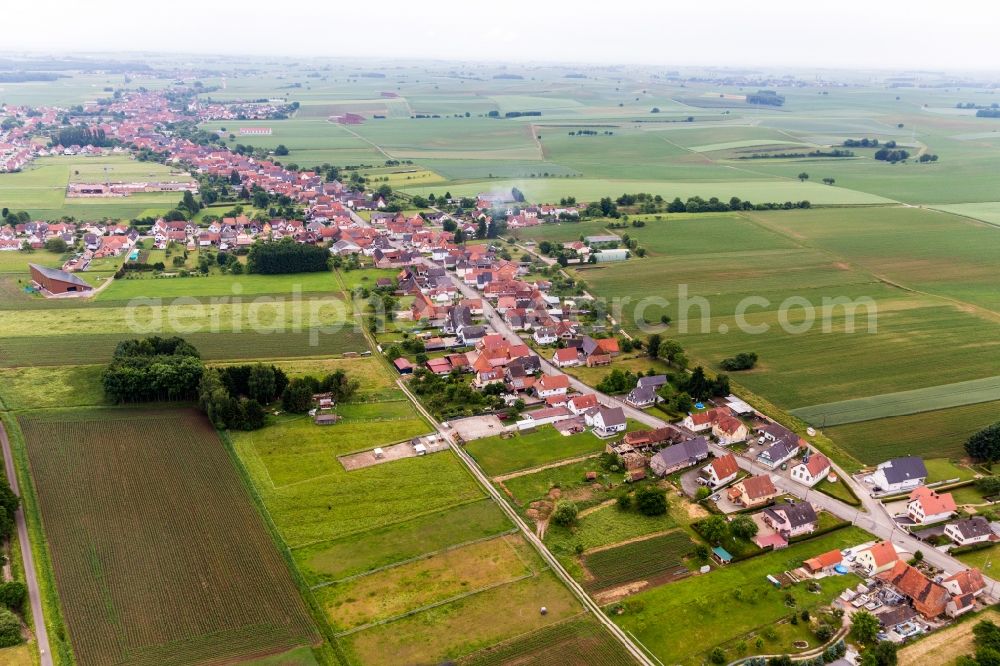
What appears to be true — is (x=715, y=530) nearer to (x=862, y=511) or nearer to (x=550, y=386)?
(x=862, y=511)

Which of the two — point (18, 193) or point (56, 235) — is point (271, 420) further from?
point (18, 193)

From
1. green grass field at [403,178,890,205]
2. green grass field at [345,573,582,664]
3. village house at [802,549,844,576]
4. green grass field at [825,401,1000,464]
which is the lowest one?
green grass field at [345,573,582,664]

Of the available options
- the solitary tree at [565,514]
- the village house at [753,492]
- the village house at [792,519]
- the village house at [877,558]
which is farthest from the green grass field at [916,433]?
the solitary tree at [565,514]

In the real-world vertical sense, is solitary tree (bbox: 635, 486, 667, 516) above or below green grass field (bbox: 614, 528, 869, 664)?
above

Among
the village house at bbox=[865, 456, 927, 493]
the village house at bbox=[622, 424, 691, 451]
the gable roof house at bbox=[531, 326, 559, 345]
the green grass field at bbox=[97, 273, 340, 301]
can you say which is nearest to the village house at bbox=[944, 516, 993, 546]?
the village house at bbox=[865, 456, 927, 493]

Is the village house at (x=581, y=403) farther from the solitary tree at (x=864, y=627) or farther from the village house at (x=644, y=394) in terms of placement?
the solitary tree at (x=864, y=627)

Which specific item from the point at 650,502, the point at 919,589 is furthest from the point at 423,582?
the point at 919,589

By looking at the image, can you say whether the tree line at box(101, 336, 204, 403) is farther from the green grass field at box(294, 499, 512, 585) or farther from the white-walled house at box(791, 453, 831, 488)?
the white-walled house at box(791, 453, 831, 488)

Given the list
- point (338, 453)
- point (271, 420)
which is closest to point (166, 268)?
point (271, 420)
